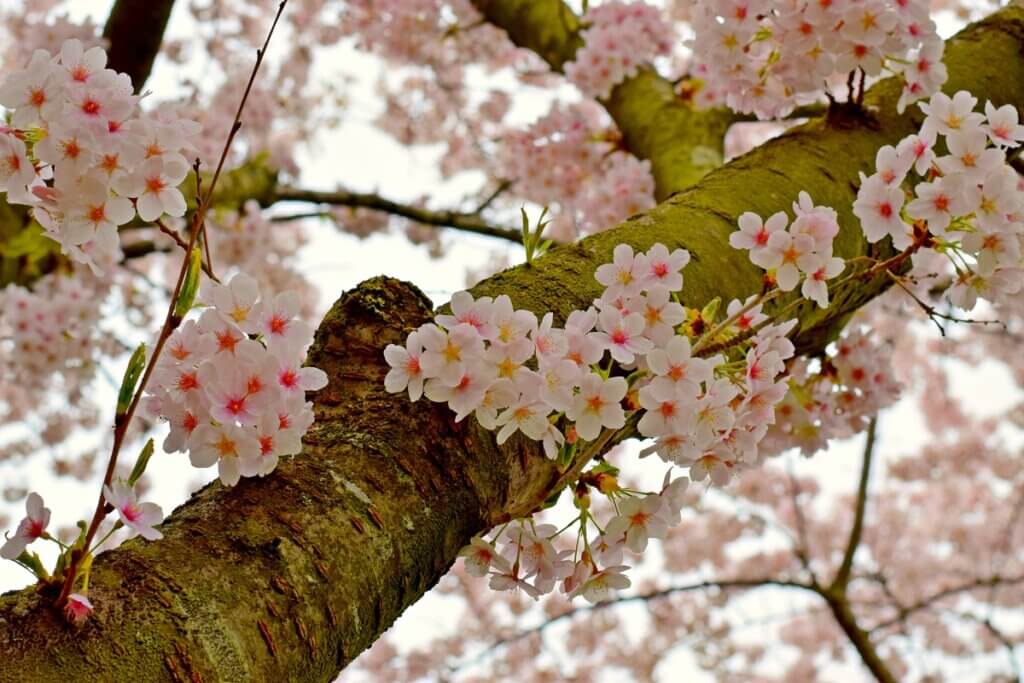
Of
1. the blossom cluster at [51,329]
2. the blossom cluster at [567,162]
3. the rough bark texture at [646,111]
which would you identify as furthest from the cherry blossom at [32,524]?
the blossom cluster at [51,329]

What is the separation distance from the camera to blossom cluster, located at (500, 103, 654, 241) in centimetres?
279

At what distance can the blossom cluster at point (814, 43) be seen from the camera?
152 centimetres

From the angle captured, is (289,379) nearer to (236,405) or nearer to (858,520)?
(236,405)

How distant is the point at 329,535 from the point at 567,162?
7.43 feet

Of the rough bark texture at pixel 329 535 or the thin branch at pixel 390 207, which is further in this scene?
the thin branch at pixel 390 207

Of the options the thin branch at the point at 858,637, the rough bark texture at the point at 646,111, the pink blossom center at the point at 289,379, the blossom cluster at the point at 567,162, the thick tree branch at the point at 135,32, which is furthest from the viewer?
the thin branch at the point at 858,637

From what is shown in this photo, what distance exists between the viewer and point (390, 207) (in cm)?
385

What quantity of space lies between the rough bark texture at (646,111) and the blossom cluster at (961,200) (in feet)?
3.30

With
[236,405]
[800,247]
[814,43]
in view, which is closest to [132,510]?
[236,405]

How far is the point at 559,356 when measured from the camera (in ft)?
3.26

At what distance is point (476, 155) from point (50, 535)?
224 inches

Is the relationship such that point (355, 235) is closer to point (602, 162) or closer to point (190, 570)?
point (602, 162)

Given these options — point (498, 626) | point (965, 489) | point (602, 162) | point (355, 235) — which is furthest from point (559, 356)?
point (965, 489)

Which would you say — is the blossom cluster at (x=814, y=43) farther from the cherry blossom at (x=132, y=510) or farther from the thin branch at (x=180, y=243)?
the cherry blossom at (x=132, y=510)
